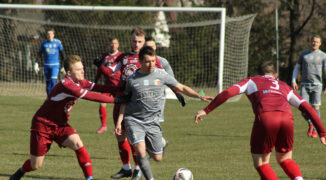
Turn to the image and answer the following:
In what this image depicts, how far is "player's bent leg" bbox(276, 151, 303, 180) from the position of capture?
6.22 meters

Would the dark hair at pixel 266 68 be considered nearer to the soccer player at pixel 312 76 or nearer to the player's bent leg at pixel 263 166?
the player's bent leg at pixel 263 166

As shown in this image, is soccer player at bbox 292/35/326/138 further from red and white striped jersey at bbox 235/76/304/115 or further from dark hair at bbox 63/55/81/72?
dark hair at bbox 63/55/81/72

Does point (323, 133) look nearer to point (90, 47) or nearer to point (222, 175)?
point (222, 175)

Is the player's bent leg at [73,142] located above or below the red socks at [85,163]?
above

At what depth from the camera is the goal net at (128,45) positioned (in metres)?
21.3

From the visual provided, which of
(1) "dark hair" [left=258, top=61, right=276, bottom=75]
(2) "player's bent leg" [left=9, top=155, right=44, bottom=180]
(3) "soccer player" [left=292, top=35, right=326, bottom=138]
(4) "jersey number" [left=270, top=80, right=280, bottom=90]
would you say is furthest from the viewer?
(3) "soccer player" [left=292, top=35, right=326, bottom=138]

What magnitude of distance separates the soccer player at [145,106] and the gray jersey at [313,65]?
603 cm

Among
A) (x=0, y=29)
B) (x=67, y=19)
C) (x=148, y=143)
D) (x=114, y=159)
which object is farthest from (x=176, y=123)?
(x=67, y=19)

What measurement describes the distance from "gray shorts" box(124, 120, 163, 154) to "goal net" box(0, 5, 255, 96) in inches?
538

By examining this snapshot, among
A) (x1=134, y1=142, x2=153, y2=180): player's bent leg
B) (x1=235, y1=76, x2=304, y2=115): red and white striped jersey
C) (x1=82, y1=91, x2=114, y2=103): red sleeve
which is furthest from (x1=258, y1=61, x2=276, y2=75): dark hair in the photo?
(x1=82, y1=91, x2=114, y2=103): red sleeve

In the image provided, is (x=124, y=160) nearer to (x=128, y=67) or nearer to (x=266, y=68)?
(x=128, y=67)

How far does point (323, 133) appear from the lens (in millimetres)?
6250

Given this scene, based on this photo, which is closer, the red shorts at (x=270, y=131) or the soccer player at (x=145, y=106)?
the red shorts at (x=270, y=131)

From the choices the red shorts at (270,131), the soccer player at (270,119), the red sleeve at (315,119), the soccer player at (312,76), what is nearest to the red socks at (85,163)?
the soccer player at (270,119)
